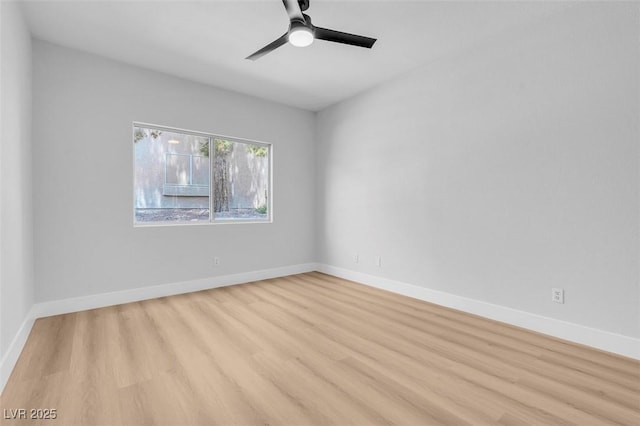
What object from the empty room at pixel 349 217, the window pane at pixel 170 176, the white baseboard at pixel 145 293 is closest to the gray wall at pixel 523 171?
the empty room at pixel 349 217

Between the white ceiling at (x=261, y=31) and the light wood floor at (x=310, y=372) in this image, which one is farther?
the white ceiling at (x=261, y=31)

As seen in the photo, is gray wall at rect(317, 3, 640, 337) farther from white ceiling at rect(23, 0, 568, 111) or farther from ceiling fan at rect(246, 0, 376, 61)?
ceiling fan at rect(246, 0, 376, 61)

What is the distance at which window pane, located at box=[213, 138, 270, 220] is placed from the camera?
167 inches

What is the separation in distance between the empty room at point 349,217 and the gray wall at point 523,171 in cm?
2

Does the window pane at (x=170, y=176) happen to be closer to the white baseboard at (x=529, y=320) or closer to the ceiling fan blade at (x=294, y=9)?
the ceiling fan blade at (x=294, y=9)

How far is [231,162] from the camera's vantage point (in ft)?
14.4

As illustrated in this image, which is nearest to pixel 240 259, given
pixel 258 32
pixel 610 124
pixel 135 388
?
pixel 135 388

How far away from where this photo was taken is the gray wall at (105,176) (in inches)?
116

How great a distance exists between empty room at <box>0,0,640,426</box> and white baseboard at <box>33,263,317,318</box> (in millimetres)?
20

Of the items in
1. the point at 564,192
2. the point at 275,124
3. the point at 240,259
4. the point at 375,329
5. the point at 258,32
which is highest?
the point at 258,32

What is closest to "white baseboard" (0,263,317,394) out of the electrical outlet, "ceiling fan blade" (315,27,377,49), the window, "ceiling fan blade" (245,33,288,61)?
the window

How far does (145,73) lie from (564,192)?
14.8ft

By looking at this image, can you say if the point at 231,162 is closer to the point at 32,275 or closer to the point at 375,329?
the point at 32,275

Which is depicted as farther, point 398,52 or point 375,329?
point 398,52
